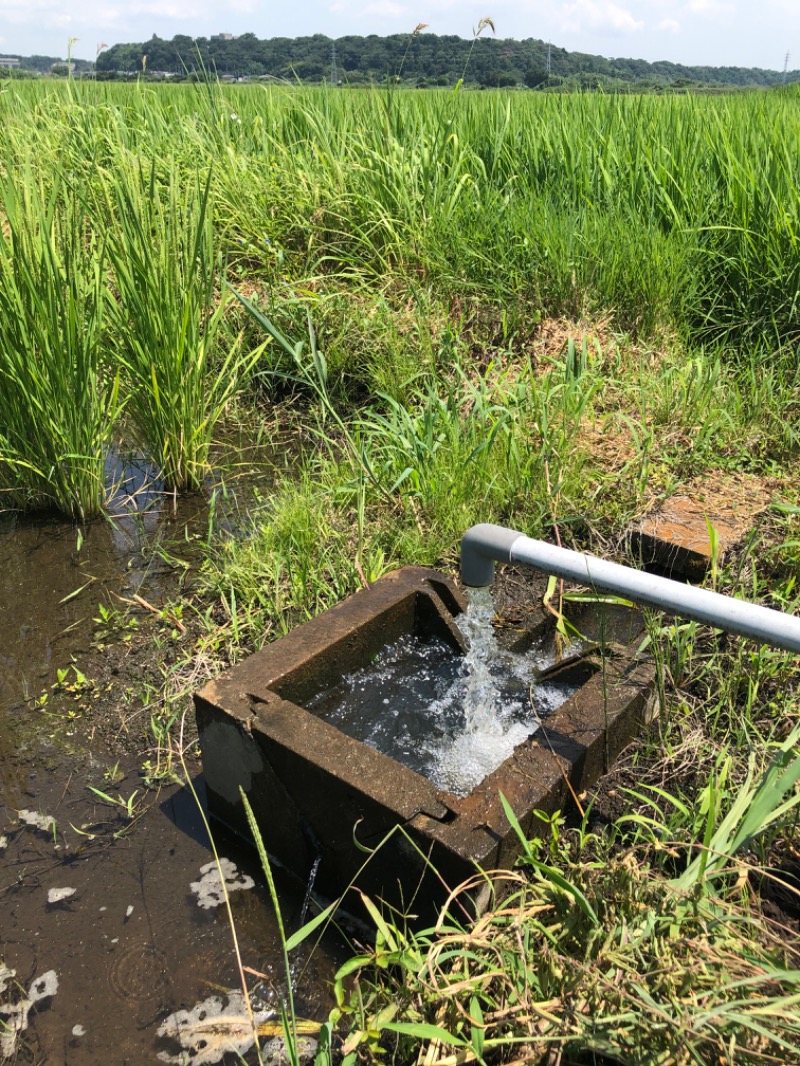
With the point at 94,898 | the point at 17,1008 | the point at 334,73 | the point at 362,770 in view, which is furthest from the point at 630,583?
the point at 334,73

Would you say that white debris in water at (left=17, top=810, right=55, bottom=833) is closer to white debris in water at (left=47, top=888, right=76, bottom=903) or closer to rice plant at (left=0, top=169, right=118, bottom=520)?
white debris in water at (left=47, top=888, right=76, bottom=903)

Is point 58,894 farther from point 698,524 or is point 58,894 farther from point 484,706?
point 698,524

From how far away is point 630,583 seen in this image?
5.45 ft

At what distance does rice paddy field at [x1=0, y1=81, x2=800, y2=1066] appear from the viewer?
1.35 meters

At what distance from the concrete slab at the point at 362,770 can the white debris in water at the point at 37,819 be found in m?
0.39

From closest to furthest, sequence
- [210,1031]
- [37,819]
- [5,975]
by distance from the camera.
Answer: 1. [210,1031]
2. [5,975]
3. [37,819]

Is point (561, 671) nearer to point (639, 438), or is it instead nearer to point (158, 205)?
point (639, 438)

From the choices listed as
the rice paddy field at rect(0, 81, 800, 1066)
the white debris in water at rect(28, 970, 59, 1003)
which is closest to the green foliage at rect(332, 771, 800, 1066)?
the rice paddy field at rect(0, 81, 800, 1066)

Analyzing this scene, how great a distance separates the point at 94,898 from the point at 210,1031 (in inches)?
17.2

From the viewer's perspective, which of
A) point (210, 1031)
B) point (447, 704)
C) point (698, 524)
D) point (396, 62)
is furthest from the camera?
point (396, 62)

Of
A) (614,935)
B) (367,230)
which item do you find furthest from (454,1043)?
(367,230)

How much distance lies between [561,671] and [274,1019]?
3.53 ft

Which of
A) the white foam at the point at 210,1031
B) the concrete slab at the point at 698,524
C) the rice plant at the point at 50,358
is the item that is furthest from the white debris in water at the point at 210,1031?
the rice plant at the point at 50,358

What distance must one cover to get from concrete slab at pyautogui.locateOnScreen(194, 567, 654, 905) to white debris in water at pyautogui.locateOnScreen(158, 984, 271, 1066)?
12.1 inches
